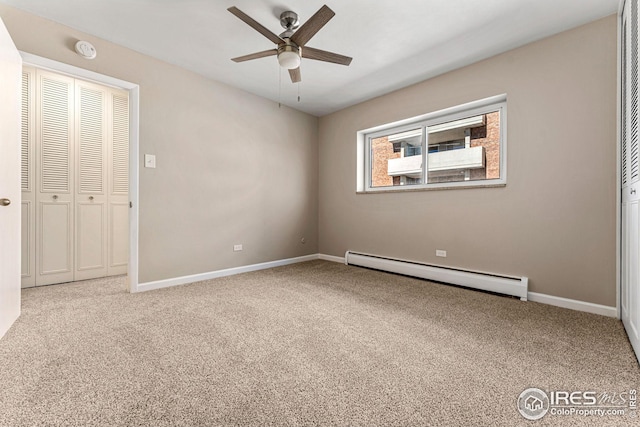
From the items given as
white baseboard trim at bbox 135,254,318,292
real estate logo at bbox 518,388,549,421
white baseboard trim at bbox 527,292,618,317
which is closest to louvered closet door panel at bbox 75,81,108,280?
white baseboard trim at bbox 135,254,318,292

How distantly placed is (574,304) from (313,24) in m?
3.16

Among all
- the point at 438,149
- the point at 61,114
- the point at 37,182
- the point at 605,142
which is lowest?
the point at 37,182

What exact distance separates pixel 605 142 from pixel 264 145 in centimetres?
368

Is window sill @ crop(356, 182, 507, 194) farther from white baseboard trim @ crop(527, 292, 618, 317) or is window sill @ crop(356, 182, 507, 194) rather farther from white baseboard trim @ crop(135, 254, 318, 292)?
white baseboard trim @ crop(135, 254, 318, 292)

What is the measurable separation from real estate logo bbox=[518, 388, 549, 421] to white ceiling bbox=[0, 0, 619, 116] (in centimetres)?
263

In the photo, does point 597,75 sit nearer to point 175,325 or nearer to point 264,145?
point 264,145

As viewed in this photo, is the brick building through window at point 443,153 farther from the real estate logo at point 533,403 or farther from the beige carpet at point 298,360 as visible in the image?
the real estate logo at point 533,403

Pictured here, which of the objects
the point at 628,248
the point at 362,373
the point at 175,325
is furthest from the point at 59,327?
the point at 628,248

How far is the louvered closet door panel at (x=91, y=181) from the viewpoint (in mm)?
3299

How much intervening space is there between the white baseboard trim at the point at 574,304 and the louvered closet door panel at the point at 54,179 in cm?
507

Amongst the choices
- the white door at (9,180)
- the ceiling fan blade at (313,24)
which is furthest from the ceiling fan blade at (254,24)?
the white door at (9,180)

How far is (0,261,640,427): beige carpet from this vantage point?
114 centimetres

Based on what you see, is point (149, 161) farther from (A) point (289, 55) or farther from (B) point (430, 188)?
(B) point (430, 188)

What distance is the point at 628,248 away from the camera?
1.87m
